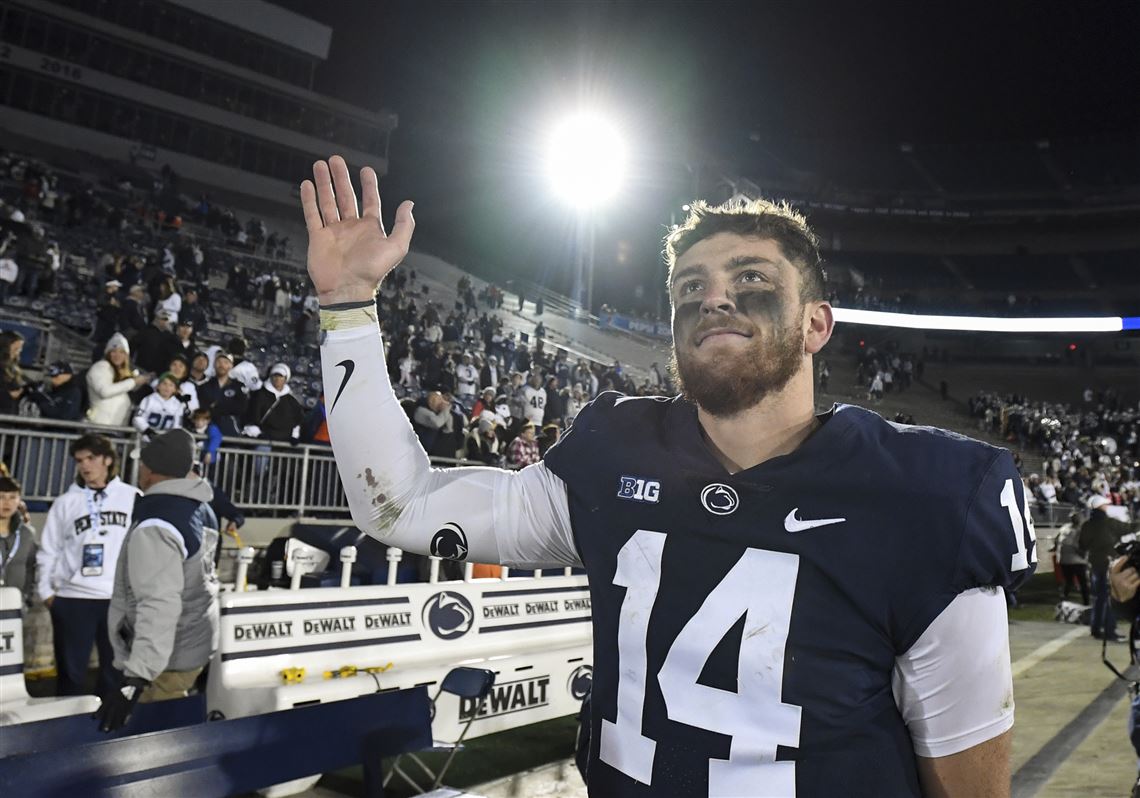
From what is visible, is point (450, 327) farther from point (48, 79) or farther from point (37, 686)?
point (48, 79)

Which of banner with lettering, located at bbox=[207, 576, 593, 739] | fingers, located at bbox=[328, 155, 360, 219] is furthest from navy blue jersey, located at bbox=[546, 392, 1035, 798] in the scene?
banner with lettering, located at bbox=[207, 576, 593, 739]

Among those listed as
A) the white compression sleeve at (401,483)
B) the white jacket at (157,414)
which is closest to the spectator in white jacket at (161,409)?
the white jacket at (157,414)

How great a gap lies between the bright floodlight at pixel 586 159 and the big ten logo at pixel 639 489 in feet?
134

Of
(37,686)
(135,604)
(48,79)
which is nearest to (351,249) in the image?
(135,604)

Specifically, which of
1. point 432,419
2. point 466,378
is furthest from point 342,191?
point 466,378

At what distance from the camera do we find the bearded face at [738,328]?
1619 mm

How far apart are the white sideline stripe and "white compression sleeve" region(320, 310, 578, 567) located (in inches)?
358

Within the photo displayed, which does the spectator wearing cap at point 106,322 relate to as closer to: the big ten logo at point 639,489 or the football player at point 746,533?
the football player at point 746,533

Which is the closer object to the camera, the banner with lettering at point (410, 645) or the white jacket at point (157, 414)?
the banner with lettering at point (410, 645)

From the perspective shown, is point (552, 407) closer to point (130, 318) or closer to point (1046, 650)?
point (130, 318)

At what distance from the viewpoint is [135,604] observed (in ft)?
14.5

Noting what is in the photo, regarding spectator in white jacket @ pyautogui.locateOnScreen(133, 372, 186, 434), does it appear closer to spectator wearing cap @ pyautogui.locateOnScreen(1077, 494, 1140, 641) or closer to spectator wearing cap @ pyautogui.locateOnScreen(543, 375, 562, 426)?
spectator wearing cap @ pyautogui.locateOnScreen(543, 375, 562, 426)

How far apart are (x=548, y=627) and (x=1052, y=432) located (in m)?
30.4

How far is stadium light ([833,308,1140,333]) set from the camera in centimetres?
4306
